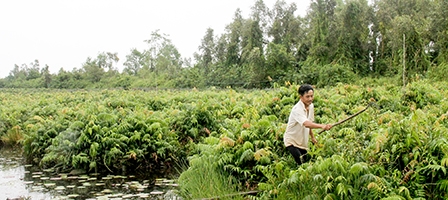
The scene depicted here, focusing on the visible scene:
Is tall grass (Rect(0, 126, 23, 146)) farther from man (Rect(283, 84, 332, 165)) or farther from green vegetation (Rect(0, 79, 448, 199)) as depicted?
man (Rect(283, 84, 332, 165))

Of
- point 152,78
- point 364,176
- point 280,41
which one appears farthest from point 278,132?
point 152,78

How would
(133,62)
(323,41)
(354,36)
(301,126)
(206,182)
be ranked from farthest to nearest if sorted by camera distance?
(133,62)
(323,41)
(354,36)
(206,182)
(301,126)

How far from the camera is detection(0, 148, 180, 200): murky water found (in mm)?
8266

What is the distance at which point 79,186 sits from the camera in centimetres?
892

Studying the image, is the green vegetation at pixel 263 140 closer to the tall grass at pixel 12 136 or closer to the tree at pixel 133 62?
the tall grass at pixel 12 136

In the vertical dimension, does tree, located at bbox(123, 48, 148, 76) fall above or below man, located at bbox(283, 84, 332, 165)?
Answer: above

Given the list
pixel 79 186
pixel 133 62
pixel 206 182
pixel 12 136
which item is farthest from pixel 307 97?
pixel 133 62

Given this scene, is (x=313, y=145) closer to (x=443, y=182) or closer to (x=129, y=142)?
(x=443, y=182)

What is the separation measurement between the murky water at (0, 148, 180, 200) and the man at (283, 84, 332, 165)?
2311mm

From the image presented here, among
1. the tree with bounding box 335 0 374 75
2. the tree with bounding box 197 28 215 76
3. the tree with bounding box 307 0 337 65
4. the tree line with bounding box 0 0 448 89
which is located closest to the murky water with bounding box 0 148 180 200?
the tree line with bounding box 0 0 448 89

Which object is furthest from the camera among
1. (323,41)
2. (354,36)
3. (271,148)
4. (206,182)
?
(323,41)

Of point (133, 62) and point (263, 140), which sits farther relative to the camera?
point (133, 62)

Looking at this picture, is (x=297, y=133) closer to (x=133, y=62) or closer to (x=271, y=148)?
(x=271, y=148)

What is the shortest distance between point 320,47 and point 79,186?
33523mm
